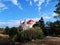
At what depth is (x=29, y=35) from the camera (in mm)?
17328

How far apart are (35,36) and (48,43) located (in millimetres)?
1974

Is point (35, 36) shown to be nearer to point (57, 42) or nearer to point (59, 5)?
point (57, 42)

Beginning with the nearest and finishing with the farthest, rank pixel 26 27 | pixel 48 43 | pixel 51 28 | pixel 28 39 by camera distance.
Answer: pixel 48 43 → pixel 28 39 → pixel 26 27 → pixel 51 28

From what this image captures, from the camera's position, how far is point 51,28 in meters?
28.6

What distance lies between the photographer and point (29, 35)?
682 inches

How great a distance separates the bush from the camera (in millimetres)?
17297

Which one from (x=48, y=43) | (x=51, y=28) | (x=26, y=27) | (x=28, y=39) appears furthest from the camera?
(x=51, y=28)

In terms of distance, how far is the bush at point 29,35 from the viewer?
17297 millimetres

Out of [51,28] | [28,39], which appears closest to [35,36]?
[28,39]

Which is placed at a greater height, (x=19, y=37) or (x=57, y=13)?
(x=57, y=13)

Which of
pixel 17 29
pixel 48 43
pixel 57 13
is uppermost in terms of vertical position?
pixel 57 13

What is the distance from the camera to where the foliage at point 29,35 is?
56.7 feet

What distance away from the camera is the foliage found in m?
17.3

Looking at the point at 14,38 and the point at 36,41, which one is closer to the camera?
the point at 36,41
